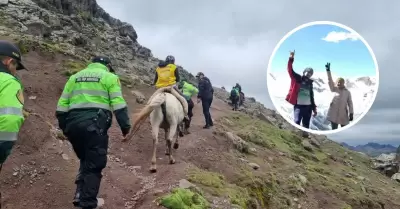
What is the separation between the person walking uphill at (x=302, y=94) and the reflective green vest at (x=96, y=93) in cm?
396

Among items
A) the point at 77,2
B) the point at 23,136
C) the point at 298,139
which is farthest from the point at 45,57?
the point at 77,2

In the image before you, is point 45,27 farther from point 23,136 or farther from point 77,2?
point 23,136

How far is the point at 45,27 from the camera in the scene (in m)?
37.4

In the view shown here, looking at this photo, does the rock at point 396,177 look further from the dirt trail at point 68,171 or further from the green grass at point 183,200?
the green grass at point 183,200

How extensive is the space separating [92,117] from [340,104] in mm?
4824

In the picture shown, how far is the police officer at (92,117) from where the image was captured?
782 cm

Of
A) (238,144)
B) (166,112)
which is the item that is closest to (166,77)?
(166,112)

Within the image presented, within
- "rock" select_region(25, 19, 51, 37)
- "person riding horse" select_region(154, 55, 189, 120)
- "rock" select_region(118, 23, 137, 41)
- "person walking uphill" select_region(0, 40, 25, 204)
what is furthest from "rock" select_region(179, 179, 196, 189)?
"rock" select_region(118, 23, 137, 41)

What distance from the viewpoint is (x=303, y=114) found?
4.80 metres

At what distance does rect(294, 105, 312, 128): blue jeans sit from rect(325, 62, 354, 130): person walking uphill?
26cm

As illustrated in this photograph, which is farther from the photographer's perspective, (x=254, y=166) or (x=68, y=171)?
(x=254, y=166)

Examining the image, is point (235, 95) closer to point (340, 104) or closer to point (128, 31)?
point (340, 104)

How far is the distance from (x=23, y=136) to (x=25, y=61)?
1224 centimetres

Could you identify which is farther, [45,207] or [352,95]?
[45,207]
